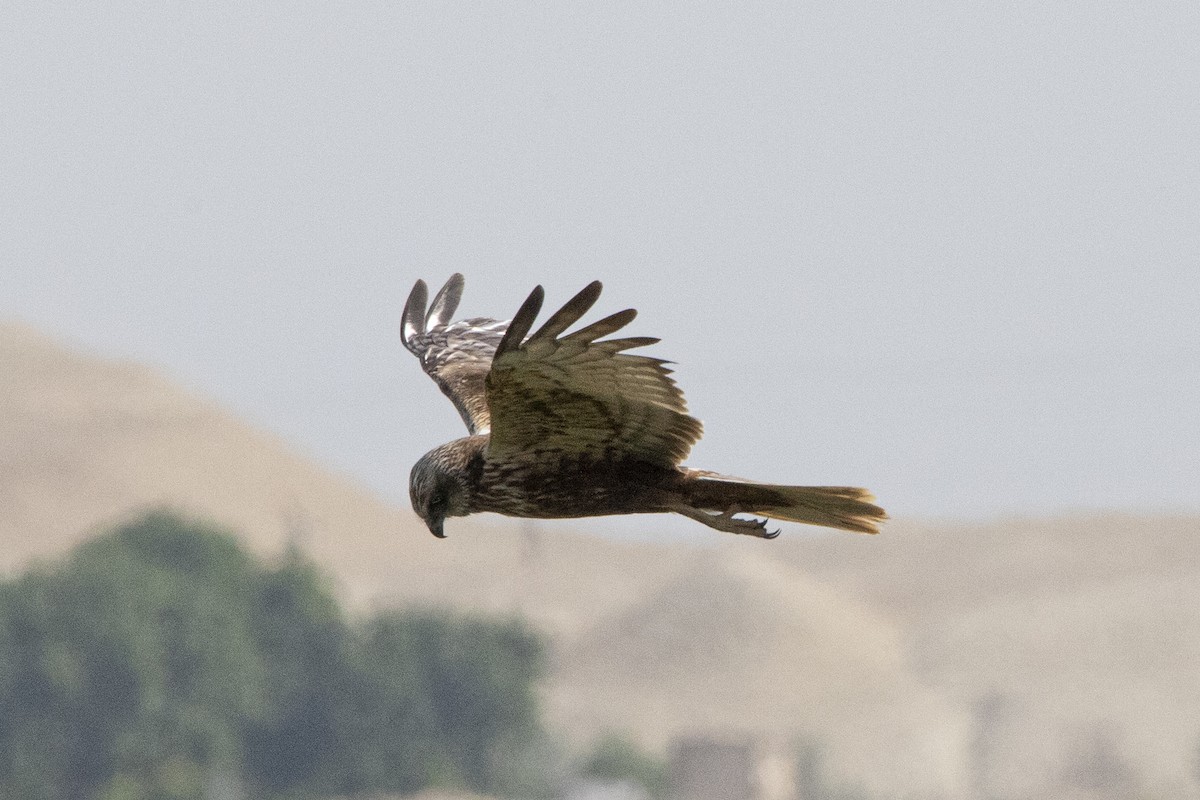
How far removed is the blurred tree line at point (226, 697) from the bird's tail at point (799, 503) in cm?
7798

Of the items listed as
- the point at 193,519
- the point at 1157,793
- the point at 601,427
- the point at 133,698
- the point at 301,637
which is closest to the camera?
the point at 601,427

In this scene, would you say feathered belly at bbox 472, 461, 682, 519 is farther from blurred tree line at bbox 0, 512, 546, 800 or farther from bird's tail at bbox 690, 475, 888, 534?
blurred tree line at bbox 0, 512, 546, 800

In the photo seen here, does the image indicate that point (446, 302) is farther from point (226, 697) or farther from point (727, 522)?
point (226, 697)

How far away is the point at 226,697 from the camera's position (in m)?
92.1

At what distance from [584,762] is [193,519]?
77.4ft

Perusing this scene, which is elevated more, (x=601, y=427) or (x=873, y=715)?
(x=873, y=715)

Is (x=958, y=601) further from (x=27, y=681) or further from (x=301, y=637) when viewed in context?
(x=27, y=681)

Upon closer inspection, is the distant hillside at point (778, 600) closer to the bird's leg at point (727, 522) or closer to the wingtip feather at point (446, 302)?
the wingtip feather at point (446, 302)

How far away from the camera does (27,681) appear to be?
3612 inches

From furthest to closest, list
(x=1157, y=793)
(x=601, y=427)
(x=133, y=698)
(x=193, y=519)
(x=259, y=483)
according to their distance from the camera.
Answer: (x=259, y=483) < (x=193, y=519) < (x=133, y=698) < (x=1157, y=793) < (x=601, y=427)

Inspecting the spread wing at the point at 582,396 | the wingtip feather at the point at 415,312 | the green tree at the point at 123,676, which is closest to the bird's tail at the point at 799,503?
the spread wing at the point at 582,396

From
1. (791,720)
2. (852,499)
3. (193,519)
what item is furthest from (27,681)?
(852,499)

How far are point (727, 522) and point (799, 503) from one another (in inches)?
20.1

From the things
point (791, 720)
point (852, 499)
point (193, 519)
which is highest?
point (193, 519)
